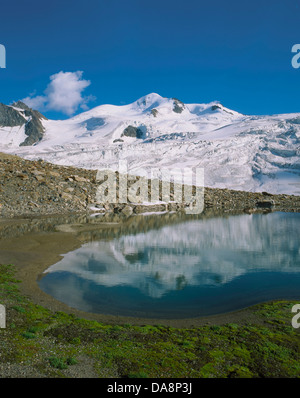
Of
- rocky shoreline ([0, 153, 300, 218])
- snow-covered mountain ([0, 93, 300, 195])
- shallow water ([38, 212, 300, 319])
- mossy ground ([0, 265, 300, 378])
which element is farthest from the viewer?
snow-covered mountain ([0, 93, 300, 195])

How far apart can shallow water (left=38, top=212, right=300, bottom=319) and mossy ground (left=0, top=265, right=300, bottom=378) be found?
1717 mm

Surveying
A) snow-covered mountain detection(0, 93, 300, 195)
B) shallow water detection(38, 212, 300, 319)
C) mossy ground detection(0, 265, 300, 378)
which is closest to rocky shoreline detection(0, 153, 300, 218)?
shallow water detection(38, 212, 300, 319)

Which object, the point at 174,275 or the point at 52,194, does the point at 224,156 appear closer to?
the point at 52,194

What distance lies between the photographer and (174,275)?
52.5ft

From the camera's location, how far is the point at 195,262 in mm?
18766

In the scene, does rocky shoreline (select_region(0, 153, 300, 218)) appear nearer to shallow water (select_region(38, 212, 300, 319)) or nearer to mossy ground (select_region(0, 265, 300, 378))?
shallow water (select_region(38, 212, 300, 319))

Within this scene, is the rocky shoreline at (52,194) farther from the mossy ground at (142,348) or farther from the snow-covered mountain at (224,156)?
the snow-covered mountain at (224,156)

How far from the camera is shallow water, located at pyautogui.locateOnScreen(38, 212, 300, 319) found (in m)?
12.2

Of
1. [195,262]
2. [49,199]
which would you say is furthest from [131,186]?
[195,262]

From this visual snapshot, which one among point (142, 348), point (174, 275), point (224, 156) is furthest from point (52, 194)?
point (224, 156)

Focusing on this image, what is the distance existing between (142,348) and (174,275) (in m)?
7.74
